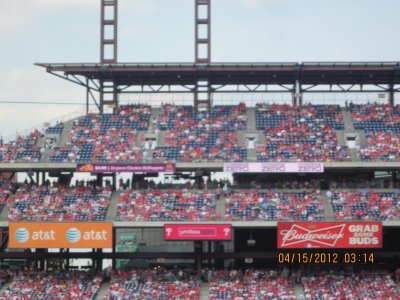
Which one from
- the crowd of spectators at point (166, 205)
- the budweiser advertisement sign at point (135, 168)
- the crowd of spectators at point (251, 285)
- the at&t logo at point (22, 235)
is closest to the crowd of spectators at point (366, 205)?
the crowd of spectators at point (251, 285)

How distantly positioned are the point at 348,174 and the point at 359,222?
5.65 meters

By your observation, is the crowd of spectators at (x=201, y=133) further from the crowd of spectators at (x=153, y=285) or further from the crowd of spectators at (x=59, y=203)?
the crowd of spectators at (x=153, y=285)

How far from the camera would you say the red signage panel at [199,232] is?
46656 mm

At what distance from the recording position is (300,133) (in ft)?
174

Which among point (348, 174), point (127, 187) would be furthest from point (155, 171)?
point (348, 174)

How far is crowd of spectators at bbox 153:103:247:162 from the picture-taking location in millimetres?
51000

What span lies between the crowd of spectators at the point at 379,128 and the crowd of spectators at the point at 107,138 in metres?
13.6

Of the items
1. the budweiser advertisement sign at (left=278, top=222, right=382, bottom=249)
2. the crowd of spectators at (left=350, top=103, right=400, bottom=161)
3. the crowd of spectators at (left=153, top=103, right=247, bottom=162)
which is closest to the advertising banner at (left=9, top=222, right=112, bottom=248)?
the crowd of spectators at (left=153, top=103, right=247, bottom=162)

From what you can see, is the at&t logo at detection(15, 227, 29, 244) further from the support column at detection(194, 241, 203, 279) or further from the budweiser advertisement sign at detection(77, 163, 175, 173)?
the support column at detection(194, 241, 203, 279)

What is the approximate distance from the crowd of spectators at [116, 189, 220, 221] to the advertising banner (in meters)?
1.53

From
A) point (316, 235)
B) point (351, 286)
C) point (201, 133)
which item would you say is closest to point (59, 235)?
point (201, 133)

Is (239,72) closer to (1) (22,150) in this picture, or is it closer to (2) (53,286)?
(1) (22,150)

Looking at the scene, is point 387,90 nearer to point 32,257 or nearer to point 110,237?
point 110,237

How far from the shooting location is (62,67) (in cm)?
5350
